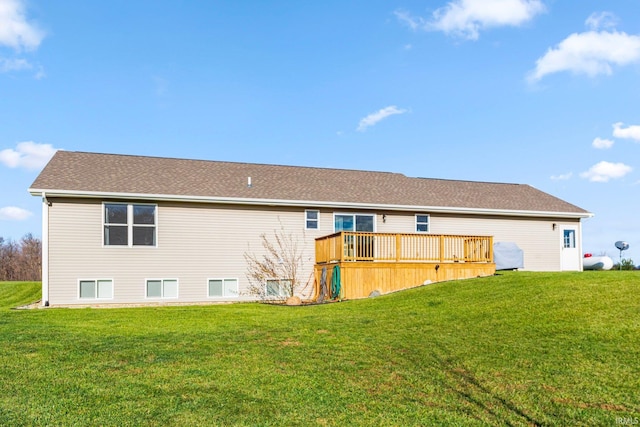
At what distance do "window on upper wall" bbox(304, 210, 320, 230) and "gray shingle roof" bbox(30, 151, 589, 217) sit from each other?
0.48 metres

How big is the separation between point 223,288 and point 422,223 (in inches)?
295

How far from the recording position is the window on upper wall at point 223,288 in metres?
16.6

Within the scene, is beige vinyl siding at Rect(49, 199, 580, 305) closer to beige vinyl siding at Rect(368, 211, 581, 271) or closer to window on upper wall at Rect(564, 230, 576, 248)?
beige vinyl siding at Rect(368, 211, 581, 271)

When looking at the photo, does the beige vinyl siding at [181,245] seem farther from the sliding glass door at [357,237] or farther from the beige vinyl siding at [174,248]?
the sliding glass door at [357,237]

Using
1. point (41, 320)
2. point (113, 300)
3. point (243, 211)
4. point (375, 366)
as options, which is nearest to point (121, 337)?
point (41, 320)

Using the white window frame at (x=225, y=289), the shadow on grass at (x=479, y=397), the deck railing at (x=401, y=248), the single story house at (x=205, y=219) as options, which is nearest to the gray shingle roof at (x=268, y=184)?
the single story house at (x=205, y=219)

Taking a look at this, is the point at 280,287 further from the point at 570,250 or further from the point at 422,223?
the point at 570,250

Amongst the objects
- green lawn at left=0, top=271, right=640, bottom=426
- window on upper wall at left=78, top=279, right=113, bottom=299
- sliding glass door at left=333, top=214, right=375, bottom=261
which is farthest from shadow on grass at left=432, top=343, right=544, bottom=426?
window on upper wall at left=78, top=279, right=113, bottom=299

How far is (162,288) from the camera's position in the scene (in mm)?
16000

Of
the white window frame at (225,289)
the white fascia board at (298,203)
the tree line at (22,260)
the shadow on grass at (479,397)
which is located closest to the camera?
the shadow on grass at (479,397)

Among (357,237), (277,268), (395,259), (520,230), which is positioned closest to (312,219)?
(277,268)

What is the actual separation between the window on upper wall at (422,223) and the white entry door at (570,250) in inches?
243

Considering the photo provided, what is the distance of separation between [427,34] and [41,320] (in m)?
13.4

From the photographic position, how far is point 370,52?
18.7 meters
